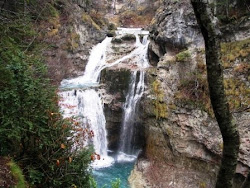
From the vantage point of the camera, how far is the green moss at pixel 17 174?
4.53 m

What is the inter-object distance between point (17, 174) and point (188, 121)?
7.93m

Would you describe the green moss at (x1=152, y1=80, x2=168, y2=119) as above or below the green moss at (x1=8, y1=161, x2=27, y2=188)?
above

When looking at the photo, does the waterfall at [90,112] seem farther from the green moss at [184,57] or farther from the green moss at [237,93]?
the green moss at [237,93]

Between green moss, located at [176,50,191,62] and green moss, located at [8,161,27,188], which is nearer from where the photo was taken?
green moss, located at [8,161,27,188]

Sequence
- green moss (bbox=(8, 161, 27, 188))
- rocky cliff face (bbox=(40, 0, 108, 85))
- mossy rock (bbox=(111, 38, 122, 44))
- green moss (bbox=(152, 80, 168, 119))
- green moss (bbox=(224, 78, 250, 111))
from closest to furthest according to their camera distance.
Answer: green moss (bbox=(8, 161, 27, 188)) < green moss (bbox=(224, 78, 250, 111)) < green moss (bbox=(152, 80, 168, 119)) < rocky cliff face (bbox=(40, 0, 108, 85)) < mossy rock (bbox=(111, 38, 122, 44))

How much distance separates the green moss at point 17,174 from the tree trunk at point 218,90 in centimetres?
368

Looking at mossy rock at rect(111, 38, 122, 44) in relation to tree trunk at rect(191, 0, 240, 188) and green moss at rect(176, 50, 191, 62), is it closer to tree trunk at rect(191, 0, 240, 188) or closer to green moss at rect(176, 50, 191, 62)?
green moss at rect(176, 50, 191, 62)

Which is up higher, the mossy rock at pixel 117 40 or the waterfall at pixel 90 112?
the mossy rock at pixel 117 40

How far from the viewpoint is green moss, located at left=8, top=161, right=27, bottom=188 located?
14.9ft

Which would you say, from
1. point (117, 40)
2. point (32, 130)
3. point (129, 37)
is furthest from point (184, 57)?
point (117, 40)

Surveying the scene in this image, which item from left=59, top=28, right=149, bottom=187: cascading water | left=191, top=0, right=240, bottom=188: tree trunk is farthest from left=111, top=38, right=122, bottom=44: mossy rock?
left=191, top=0, right=240, bottom=188: tree trunk

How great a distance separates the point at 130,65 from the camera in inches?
649

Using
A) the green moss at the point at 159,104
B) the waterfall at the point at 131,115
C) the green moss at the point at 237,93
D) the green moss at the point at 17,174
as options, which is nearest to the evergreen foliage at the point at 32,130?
the green moss at the point at 17,174

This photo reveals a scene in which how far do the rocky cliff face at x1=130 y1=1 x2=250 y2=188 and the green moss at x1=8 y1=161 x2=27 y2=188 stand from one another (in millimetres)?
6843
